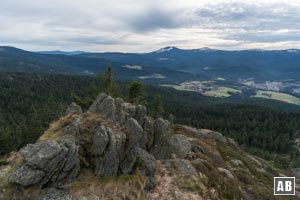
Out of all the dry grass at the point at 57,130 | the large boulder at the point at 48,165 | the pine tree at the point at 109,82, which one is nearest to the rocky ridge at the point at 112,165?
the large boulder at the point at 48,165

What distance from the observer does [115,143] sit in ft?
120

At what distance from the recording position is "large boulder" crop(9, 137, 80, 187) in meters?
29.5

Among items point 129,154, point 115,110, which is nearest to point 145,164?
point 129,154

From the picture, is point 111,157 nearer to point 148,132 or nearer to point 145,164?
point 145,164

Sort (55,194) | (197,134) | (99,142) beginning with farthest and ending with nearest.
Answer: (197,134), (99,142), (55,194)

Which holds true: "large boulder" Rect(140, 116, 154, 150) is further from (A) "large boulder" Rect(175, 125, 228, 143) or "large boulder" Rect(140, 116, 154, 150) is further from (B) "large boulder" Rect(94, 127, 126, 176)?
(A) "large boulder" Rect(175, 125, 228, 143)

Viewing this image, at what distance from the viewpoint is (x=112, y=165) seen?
3603 centimetres

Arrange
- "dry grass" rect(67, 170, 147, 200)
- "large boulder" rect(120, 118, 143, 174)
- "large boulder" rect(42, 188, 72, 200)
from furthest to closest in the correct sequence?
"large boulder" rect(120, 118, 143, 174), "dry grass" rect(67, 170, 147, 200), "large boulder" rect(42, 188, 72, 200)

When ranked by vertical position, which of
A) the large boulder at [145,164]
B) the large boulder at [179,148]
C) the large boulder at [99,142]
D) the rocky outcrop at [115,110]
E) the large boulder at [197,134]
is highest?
the rocky outcrop at [115,110]

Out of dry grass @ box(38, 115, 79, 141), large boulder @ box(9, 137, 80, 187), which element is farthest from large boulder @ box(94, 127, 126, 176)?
dry grass @ box(38, 115, 79, 141)

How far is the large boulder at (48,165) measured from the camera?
2953 cm

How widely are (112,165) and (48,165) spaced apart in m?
7.97

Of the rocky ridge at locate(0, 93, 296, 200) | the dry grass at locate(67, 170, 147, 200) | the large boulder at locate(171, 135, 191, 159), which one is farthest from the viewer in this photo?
the large boulder at locate(171, 135, 191, 159)

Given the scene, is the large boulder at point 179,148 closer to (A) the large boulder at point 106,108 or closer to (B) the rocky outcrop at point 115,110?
(B) the rocky outcrop at point 115,110
